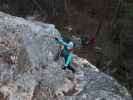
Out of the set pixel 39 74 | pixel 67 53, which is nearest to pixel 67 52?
pixel 67 53

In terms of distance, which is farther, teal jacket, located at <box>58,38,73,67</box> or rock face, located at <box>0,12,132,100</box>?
teal jacket, located at <box>58,38,73,67</box>

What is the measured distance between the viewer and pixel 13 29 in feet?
7.93

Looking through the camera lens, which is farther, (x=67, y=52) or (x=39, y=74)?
(x=67, y=52)

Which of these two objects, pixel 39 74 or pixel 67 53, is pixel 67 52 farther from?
pixel 39 74

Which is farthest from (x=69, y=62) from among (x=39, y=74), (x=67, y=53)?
(x=39, y=74)

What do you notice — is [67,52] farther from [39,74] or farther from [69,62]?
[39,74]

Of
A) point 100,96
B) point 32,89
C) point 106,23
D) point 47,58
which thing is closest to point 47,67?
point 47,58

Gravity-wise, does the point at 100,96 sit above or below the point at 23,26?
below

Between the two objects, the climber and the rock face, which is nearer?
the rock face

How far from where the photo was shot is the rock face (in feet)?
7.00

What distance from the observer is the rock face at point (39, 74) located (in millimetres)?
2133

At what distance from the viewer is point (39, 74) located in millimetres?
2236

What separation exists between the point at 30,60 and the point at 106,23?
3557mm

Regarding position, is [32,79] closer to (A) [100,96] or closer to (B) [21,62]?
(B) [21,62]
